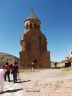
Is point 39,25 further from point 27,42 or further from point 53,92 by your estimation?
point 53,92

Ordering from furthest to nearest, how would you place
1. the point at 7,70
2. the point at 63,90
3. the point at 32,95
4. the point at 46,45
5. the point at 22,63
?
the point at 46,45, the point at 22,63, the point at 7,70, the point at 63,90, the point at 32,95

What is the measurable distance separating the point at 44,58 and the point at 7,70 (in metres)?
32.7

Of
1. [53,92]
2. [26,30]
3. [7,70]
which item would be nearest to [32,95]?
[53,92]

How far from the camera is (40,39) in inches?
2190

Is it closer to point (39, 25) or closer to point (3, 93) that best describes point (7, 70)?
point (3, 93)

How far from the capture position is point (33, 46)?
5428 centimetres

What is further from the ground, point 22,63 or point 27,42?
point 27,42

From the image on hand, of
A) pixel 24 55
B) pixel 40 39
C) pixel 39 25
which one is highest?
pixel 39 25

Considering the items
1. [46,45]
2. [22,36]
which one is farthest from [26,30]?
[46,45]

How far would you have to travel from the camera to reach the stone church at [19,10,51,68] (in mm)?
53312

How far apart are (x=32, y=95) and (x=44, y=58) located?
4021 centimetres

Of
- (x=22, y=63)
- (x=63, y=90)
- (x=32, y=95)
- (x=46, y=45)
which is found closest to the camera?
(x=32, y=95)

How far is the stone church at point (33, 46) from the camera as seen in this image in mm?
53312

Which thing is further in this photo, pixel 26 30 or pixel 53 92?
pixel 26 30
